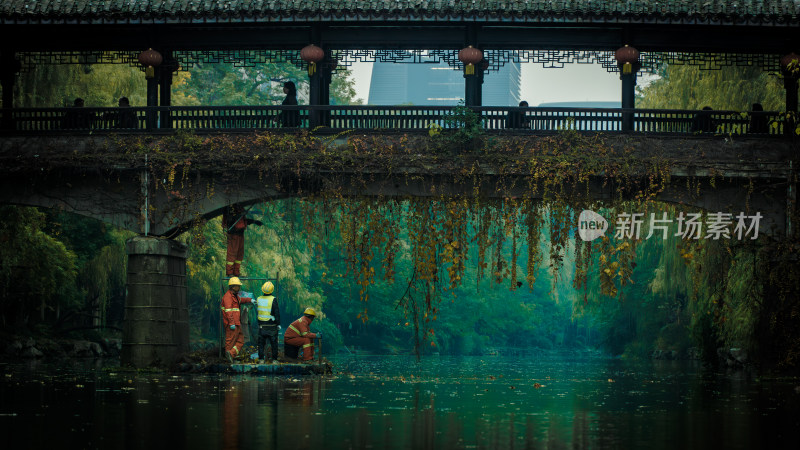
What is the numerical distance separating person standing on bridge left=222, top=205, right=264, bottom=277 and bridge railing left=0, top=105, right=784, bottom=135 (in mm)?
1749

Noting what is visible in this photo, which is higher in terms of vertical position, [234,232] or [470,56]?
[470,56]

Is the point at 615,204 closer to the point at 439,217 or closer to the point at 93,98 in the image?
the point at 439,217

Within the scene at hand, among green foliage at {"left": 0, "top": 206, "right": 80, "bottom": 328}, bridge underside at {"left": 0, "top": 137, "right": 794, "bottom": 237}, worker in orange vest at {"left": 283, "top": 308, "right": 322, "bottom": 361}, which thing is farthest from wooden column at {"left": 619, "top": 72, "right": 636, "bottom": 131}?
green foliage at {"left": 0, "top": 206, "right": 80, "bottom": 328}

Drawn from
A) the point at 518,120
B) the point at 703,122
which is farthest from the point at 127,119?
the point at 703,122

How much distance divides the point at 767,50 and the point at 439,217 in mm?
7602

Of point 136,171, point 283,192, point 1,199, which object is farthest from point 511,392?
point 1,199

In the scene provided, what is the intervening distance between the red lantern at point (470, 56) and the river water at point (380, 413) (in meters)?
6.41

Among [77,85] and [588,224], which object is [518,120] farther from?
[77,85]

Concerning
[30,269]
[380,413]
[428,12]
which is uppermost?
[428,12]

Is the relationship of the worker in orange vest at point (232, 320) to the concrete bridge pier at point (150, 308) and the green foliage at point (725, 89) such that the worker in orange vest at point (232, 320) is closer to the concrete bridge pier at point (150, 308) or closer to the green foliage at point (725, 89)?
the concrete bridge pier at point (150, 308)

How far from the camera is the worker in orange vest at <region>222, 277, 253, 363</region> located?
73.4 ft

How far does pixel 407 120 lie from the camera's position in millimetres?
23375

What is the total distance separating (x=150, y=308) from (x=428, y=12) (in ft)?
25.9

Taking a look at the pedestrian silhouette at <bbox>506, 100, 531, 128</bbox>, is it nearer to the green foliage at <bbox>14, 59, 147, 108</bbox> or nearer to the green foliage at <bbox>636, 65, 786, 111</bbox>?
the green foliage at <bbox>636, 65, 786, 111</bbox>
